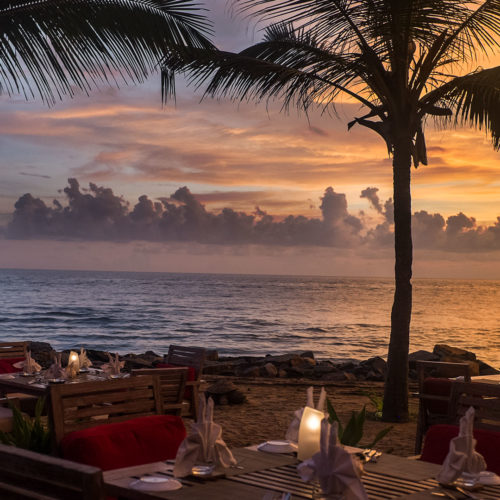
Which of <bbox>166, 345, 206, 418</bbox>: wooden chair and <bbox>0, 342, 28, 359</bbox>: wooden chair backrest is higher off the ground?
<bbox>0, 342, 28, 359</bbox>: wooden chair backrest

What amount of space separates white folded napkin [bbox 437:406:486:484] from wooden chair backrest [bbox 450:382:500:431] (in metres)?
1.40

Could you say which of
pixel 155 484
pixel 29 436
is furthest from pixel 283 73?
pixel 155 484

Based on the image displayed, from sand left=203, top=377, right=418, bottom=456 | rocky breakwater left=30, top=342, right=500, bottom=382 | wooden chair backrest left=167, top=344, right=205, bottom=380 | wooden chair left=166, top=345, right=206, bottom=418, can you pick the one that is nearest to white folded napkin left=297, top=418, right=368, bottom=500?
sand left=203, top=377, right=418, bottom=456

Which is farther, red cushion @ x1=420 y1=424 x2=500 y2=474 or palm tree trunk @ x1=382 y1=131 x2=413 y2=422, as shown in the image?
palm tree trunk @ x1=382 y1=131 x2=413 y2=422

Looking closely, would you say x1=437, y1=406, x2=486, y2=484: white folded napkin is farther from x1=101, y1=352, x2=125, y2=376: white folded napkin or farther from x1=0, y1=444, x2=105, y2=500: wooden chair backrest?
x1=101, y1=352, x2=125, y2=376: white folded napkin

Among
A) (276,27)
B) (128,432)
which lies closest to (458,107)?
(276,27)

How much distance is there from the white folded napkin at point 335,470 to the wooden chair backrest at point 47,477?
100 centimetres

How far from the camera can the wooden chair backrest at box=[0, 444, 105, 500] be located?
2223 mm

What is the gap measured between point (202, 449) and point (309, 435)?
552 millimetres

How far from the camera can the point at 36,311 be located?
5234 cm

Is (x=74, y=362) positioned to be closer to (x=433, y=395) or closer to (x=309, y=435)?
(x=433, y=395)

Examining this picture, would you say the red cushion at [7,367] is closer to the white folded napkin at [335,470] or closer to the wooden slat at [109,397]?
the wooden slat at [109,397]

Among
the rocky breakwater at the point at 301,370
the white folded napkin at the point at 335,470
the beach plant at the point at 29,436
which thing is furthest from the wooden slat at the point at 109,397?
the rocky breakwater at the point at 301,370

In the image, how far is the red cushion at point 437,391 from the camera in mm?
7195
